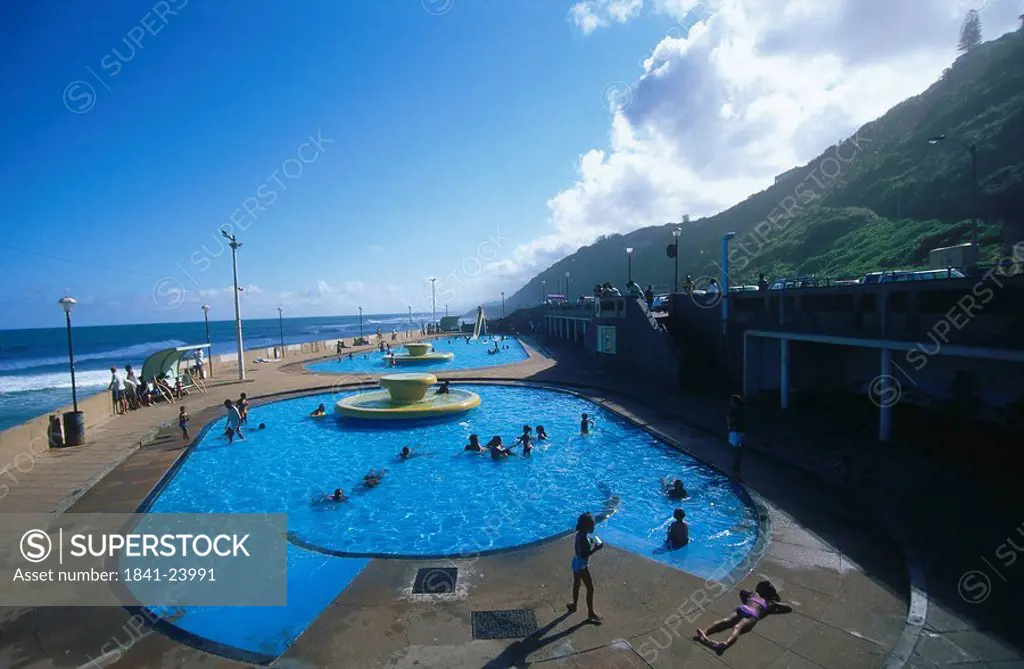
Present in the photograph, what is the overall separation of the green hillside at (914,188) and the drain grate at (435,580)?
1396 inches

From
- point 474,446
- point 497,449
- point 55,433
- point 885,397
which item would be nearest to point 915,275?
point 885,397

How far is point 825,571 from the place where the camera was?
7.33 m

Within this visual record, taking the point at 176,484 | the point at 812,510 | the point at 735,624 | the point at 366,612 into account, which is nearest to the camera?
the point at 735,624

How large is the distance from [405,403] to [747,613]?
16753 mm

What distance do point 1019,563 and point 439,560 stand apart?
347 inches

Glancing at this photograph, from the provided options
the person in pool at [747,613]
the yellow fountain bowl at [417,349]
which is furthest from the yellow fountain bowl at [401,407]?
the yellow fountain bowl at [417,349]

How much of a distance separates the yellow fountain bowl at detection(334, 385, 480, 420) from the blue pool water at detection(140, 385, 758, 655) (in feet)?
2.41

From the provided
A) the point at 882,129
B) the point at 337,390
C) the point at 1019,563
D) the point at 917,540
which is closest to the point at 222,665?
the point at 917,540

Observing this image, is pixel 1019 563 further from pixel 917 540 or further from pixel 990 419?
pixel 990 419

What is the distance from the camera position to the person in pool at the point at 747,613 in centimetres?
573

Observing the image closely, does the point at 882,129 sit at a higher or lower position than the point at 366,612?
higher

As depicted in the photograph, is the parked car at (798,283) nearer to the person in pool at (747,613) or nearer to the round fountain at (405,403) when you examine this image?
the round fountain at (405,403)

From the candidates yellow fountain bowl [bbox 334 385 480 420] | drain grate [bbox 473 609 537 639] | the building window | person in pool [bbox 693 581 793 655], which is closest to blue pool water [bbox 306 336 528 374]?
the building window

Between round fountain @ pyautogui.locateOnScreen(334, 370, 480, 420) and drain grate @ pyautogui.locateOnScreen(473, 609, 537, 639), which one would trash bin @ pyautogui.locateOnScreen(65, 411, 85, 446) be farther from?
drain grate @ pyautogui.locateOnScreen(473, 609, 537, 639)
